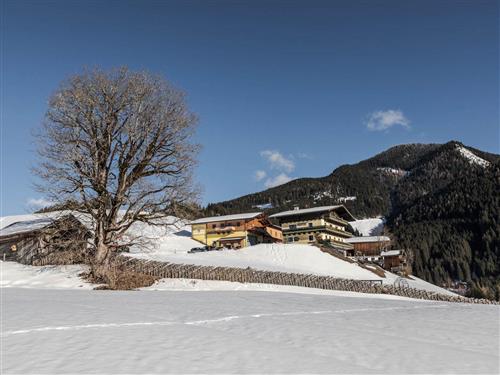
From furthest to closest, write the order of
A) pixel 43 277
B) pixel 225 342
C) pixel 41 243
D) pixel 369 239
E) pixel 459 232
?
pixel 459 232 → pixel 369 239 → pixel 41 243 → pixel 43 277 → pixel 225 342

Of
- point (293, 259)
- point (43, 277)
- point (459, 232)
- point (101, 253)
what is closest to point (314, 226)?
point (293, 259)

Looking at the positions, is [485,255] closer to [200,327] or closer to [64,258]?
[64,258]

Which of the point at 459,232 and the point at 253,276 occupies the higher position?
the point at 459,232

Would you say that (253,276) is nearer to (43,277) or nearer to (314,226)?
(43,277)

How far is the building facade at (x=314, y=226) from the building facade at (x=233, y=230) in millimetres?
4857

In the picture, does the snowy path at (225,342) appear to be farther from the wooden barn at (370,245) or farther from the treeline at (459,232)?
the treeline at (459,232)

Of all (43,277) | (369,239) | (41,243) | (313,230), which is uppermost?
(313,230)

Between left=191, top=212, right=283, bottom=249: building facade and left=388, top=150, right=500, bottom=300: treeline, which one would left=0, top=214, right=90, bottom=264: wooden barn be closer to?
left=191, top=212, right=283, bottom=249: building facade

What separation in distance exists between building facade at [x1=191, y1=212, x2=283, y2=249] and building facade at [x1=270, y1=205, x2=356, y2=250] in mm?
4857

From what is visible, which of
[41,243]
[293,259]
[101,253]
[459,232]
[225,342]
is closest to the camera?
[225,342]

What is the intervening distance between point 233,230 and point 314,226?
1536 cm

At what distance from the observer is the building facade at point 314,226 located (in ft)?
252

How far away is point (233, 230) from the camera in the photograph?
251ft

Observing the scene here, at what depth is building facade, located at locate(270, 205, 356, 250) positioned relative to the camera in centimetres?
7679
